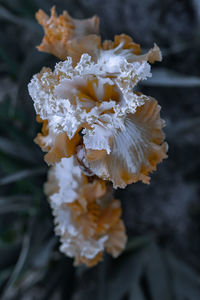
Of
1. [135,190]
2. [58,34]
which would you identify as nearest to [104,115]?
[58,34]

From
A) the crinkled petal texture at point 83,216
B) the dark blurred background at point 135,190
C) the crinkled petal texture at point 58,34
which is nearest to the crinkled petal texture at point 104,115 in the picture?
the crinkled petal texture at point 58,34

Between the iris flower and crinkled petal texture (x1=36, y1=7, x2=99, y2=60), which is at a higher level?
crinkled petal texture (x1=36, y1=7, x2=99, y2=60)

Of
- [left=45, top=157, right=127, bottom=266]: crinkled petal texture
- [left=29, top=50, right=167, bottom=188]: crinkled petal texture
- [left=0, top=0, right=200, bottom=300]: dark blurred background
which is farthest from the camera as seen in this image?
[left=0, top=0, right=200, bottom=300]: dark blurred background

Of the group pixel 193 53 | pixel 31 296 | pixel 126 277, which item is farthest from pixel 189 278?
pixel 193 53

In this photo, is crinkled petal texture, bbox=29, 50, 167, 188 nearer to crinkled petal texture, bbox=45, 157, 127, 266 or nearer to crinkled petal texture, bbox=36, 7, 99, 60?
crinkled petal texture, bbox=36, 7, 99, 60

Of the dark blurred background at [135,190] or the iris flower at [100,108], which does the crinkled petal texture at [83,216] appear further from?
the dark blurred background at [135,190]

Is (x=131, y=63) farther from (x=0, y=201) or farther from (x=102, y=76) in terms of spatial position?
(x=0, y=201)

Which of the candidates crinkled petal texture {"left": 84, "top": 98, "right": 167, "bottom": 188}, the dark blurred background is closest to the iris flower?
crinkled petal texture {"left": 84, "top": 98, "right": 167, "bottom": 188}
